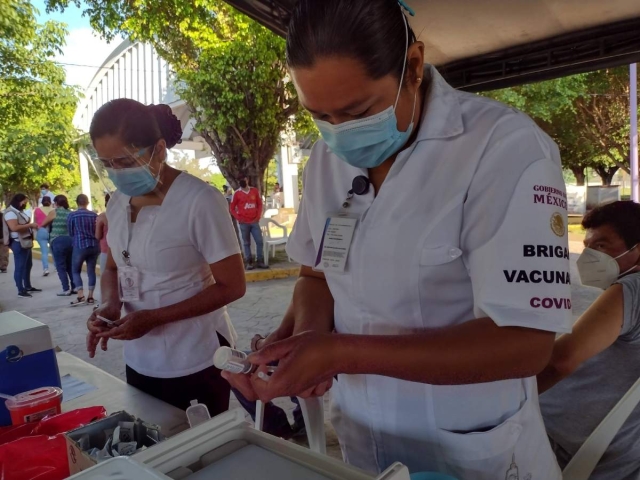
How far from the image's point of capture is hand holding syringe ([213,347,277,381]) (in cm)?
82

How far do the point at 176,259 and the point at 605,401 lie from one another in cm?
138

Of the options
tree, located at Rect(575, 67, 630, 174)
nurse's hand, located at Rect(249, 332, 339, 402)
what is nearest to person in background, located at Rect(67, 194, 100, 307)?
nurse's hand, located at Rect(249, 332, 339, 402)

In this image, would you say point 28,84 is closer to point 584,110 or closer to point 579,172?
point 584,110

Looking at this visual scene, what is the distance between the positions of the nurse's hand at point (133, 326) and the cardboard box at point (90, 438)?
0.51 meters

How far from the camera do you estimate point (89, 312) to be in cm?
670

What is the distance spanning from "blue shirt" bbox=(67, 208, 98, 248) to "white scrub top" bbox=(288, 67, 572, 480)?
20.9 ft

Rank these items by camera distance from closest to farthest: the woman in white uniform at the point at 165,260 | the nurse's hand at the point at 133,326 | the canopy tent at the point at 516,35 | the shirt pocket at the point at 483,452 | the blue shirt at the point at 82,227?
the shirt pocket at the point at 483,452
the nurse's hand at the point at 133,326
the woman in white uniform at the point at 165,260
the canopy tent at the point at 516,35
the blue shirt at the point at 82,227

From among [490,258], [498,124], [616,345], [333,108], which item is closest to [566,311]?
[490,258]

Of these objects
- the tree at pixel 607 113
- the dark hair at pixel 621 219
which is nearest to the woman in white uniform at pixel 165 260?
the dark hair at pixel 621 219

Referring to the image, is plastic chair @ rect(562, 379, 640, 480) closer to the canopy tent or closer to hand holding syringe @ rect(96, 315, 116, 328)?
hand holding syringe @ rect(96, 315, 116, 328)

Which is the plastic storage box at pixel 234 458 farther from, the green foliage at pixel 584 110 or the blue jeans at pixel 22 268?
the green foliage at pixel 584 110

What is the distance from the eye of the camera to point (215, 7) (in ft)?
26.6

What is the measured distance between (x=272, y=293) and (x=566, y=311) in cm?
648

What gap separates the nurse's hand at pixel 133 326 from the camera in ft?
5.01
